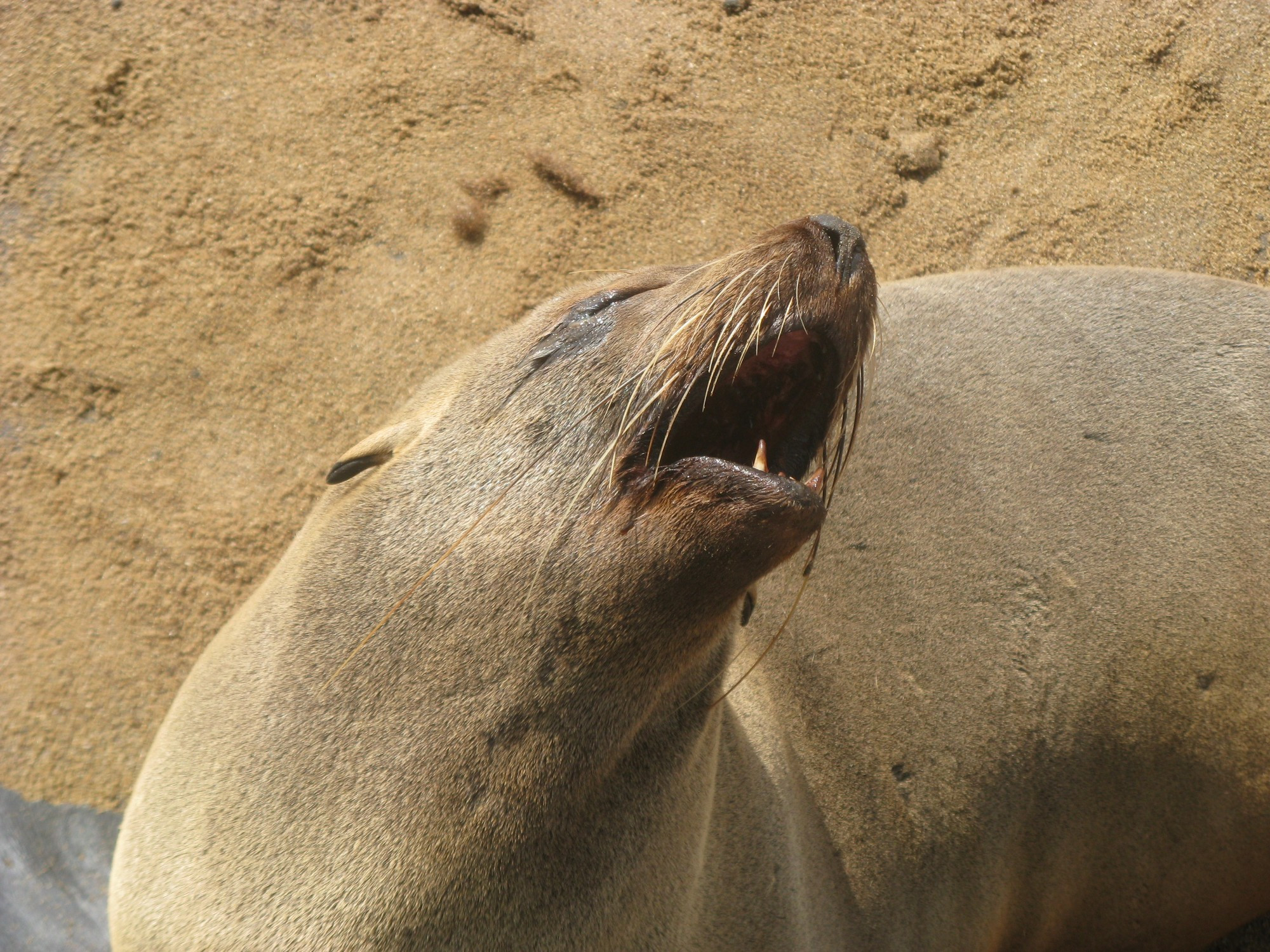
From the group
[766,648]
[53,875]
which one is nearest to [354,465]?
[766,648]

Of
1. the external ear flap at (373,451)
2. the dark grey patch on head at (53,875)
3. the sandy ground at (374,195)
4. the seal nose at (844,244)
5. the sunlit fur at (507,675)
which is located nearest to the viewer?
the sunlit fur at (507,675)

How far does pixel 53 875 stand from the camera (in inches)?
108

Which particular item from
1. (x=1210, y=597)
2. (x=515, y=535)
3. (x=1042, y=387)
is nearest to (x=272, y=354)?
(x=515, y=535)

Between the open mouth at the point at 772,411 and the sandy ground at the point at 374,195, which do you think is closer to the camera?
the open mouth at the point at 772,411

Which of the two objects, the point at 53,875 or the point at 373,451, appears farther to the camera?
the point at 53,875

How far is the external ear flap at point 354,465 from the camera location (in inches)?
76.9

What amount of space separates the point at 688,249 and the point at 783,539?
2.39 metres

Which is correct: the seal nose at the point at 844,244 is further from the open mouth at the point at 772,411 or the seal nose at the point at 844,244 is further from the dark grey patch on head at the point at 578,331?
the dark grey patch on head at the point at 578,331

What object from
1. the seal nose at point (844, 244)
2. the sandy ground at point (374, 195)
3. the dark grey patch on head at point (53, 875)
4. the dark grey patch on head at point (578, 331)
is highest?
the seal nose at point (844, 244)

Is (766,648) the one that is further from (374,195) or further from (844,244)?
(374,195)

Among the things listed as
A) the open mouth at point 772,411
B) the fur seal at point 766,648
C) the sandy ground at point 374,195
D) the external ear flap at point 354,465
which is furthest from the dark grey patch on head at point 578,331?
the sandy ground at point 374,195

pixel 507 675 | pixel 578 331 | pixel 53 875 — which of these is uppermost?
pixel 578 331

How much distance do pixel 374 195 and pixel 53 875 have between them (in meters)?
2.27

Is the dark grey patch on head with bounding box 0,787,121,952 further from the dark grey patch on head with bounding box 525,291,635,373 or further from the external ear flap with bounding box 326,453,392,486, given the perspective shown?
the dark grey patch on head with bounding box 525,291,635,373
